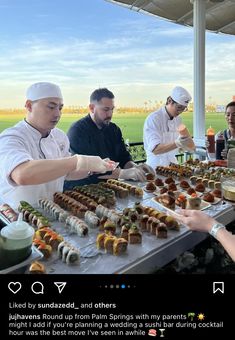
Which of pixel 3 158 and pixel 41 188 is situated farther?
pixel 41 188

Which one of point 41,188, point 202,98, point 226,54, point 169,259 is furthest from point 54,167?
point 226,54

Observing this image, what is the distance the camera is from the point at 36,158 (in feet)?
5.70

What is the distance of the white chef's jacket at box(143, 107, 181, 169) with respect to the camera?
2.95 metres

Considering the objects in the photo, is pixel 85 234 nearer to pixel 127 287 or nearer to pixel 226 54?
pixel 127 287

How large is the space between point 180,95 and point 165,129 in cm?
37

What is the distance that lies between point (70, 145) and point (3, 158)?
3.01 ft

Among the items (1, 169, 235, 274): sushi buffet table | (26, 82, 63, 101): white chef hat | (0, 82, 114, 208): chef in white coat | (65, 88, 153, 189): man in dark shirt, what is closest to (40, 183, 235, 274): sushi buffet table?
(1, 169, 235, 274): sushi buffet table

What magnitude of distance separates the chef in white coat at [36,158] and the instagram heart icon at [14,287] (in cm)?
75

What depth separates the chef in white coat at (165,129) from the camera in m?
2.85

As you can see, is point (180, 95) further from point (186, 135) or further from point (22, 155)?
point (22, 155)

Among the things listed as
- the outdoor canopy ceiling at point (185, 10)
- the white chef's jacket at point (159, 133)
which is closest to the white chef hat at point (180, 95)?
the white chef's jacket at point (159, 133)

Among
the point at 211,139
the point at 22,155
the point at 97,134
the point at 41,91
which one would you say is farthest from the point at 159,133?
the point at 22,155

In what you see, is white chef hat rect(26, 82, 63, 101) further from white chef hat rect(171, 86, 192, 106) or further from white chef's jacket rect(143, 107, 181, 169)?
white chef hat rect(171, 86, 192, 106)

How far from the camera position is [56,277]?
642 mm
